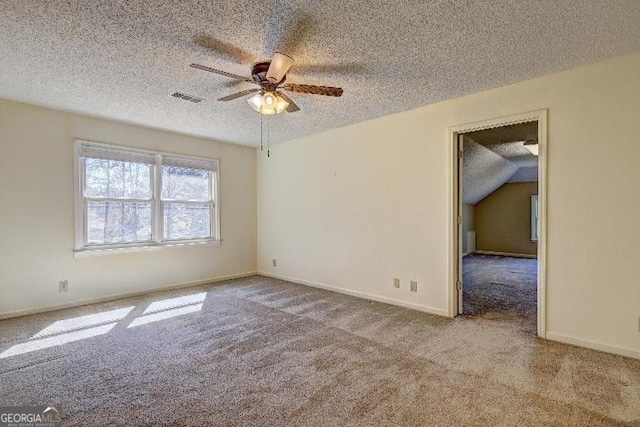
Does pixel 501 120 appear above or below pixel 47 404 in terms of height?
above

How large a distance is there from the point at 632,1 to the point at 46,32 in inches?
145

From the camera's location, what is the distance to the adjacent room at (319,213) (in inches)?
78.8

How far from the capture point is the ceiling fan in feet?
7.70

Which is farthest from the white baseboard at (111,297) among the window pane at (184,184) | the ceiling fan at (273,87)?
the ceiling fan at (273,87)

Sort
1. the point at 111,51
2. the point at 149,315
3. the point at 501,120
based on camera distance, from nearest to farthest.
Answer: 1. the point at 111,51
2. the point at 501,120
3. the point at 149,315

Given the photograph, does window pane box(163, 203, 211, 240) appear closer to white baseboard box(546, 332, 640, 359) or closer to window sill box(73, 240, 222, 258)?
window sill box(73, 240, 222, 258)

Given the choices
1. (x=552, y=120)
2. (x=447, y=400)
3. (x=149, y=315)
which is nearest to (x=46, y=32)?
(x=149, y=315)

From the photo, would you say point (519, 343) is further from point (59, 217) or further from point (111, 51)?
point (59, 217)

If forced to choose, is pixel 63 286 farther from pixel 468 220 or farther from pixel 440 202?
pixel 468 220

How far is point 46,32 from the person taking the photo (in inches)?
86.4

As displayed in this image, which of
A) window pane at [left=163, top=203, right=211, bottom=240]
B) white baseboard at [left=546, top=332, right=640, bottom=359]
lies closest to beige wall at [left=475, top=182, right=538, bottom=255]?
white baseboard at [left=546, top=332, right=640, bottom=359]

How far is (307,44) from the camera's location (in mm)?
2344

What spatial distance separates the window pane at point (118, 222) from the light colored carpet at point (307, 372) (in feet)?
3.51

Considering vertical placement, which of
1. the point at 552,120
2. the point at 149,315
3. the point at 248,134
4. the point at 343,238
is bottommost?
the point at 149,315
